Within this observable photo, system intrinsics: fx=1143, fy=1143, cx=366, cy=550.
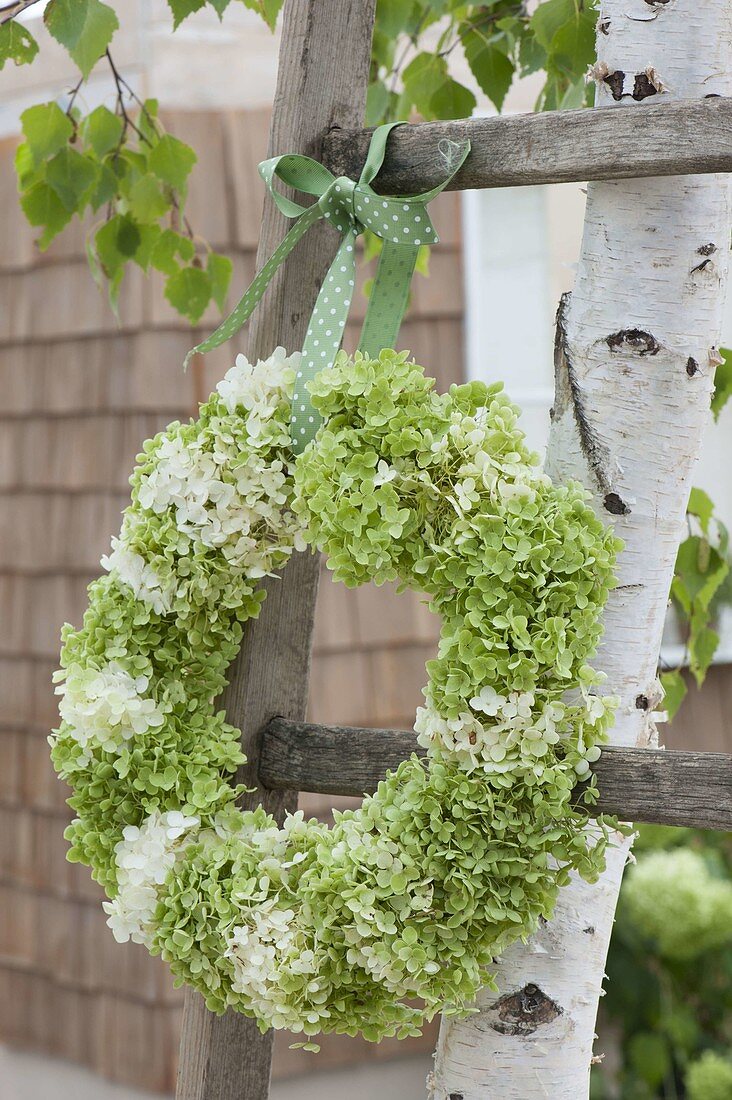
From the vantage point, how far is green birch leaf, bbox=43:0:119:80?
1.21 meters

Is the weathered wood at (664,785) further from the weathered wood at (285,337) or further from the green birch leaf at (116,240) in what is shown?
the green birch leaf at (116,240)

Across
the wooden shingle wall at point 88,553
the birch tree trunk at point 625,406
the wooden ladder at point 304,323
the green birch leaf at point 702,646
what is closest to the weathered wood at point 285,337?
the wooden ladder at point 304,323

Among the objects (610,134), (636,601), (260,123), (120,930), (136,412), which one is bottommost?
(120,930)

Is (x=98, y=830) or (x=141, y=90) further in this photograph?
(x=141, y=90)

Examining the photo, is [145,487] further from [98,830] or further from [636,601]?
[636,601]

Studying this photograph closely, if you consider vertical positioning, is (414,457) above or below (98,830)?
above

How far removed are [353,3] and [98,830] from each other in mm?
823

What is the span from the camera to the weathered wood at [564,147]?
88cm

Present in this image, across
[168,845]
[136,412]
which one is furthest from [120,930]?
[136,412]

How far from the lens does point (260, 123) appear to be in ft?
9.65

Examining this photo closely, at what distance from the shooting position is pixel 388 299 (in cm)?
104

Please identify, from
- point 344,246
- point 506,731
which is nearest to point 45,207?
point 344,246

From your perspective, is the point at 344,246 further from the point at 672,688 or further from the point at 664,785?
the point at 672,688

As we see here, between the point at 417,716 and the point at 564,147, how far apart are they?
18.8 inches
